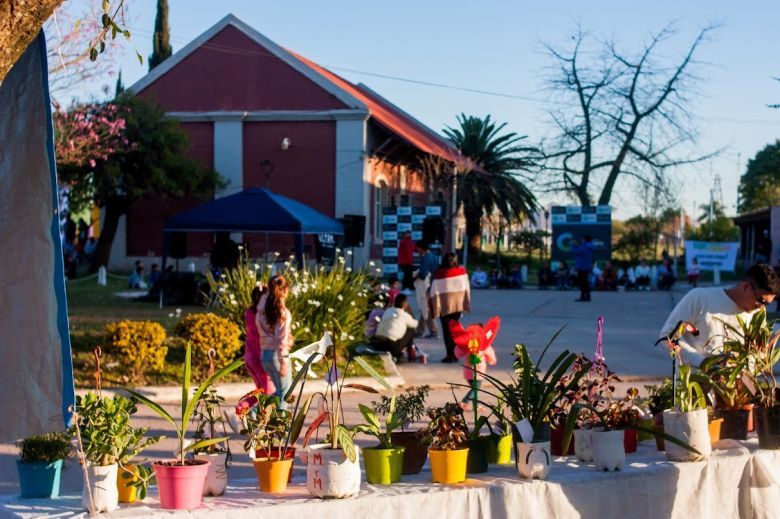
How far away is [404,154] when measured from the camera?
47125mm

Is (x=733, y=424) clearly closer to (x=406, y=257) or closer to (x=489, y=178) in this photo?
(x=406, y=257)

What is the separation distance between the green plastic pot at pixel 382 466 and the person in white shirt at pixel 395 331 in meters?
11.8

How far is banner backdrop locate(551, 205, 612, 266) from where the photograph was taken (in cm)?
4231

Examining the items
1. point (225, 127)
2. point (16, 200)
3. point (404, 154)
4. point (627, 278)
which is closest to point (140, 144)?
point (225, 127)

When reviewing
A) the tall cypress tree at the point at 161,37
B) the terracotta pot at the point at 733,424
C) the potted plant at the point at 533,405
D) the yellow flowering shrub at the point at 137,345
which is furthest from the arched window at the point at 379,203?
the potted plant at the point at 533,405

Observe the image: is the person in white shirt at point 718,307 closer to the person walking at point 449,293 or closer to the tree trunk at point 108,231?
the person walking at point 449,293

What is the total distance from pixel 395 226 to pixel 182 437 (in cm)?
3353

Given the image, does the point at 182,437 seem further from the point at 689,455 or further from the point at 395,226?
the point at 395,226

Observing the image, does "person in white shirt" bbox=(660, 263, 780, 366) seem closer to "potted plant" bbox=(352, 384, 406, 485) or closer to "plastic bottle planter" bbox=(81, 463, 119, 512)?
"potted plant" bbox=(352, 384, 406, 485)

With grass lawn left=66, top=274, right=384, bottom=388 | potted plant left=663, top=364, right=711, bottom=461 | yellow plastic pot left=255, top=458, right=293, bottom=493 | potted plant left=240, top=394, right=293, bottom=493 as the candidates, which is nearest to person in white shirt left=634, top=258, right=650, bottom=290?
grass lawn left=66, top=274, right=384, bottom=388

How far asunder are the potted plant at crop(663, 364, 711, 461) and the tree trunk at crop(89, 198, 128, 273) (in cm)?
3609

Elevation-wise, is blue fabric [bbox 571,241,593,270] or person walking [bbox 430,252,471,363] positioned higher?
blue fabric [bbox 571,241,593,270]

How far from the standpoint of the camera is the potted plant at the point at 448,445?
15.6 ft

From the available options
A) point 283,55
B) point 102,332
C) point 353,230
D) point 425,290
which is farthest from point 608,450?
point 283,55
